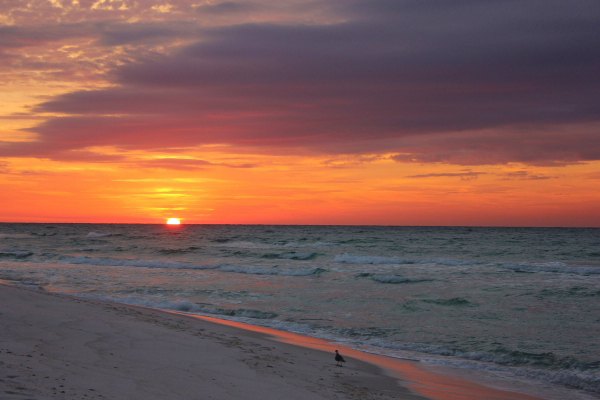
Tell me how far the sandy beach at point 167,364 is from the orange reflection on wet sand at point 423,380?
0.02 m

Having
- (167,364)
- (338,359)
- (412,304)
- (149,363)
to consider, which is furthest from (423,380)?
(412,304)

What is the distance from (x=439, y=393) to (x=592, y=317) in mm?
10388

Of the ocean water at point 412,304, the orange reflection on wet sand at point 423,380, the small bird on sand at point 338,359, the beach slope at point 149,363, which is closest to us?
the beach slope at point 149,363

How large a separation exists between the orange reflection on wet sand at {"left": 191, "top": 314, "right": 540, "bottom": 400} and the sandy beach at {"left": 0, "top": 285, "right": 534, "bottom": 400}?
0.9 inches

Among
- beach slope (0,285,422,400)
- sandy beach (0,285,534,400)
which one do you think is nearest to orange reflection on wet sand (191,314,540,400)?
sandy beach (0,285,534,400)

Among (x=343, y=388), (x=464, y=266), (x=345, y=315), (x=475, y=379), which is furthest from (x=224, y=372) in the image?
(x=464, y=266)

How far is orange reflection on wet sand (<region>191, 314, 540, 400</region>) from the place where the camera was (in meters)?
8.97


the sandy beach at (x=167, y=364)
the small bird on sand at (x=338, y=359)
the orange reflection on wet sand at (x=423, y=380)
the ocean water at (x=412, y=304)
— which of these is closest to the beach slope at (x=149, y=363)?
the sandy beach at (x=167, y=364)

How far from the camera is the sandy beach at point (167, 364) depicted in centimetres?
618

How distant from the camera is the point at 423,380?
32.4 ft

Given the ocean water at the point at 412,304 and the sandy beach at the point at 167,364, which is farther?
the ocean water at the point at 412,304

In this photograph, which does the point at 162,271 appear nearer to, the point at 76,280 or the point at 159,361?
the point at 76,280

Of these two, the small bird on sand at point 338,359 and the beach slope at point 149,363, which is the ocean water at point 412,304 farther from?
the beach slope at point 149,363

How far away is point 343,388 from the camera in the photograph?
8.39m
